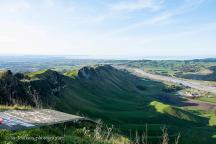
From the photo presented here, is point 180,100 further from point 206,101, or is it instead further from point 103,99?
point 103,99

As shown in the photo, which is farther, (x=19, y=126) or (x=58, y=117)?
(x=58, y=117)

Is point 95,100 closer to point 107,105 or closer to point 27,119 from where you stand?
point 107,105

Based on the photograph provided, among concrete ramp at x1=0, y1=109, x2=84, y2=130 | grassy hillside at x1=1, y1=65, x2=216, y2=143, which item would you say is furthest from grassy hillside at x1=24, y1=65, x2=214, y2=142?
concrete ramp at x1=0, y1=109, x2=84, y2=130

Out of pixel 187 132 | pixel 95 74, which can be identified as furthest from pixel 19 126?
pixel 95 74

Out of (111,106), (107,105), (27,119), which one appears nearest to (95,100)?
(107,105)

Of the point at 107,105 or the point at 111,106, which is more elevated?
the point at 107,105

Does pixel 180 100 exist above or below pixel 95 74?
below

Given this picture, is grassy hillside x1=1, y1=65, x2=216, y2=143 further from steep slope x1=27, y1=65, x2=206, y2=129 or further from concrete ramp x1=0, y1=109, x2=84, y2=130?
concrete ramp x1=0, y1=109, x2=84, y2=130

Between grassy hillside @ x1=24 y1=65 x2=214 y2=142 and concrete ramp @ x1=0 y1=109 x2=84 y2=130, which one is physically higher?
concrete ramp @ x1=0 y1=109 x2=84 y2=130

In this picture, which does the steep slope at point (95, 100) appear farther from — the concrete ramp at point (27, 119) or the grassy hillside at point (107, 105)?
the concrete ramp at point (27, 119)
